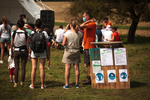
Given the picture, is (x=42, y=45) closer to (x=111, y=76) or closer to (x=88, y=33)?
(x=88, y=33)

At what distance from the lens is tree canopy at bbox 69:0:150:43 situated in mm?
20719

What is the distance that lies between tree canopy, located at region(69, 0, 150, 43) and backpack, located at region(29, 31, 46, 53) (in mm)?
15007

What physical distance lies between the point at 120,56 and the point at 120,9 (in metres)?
15.1

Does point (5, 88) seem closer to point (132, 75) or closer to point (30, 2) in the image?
point (132, 75)

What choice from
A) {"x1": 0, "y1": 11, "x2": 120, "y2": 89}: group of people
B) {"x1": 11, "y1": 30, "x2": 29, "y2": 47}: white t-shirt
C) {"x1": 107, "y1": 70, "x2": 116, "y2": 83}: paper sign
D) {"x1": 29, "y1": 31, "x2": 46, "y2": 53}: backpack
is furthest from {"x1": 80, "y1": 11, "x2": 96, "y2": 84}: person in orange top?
{"x1": 11, "y1": 30, "x2": 29, "y2": 47}: white t-shirt

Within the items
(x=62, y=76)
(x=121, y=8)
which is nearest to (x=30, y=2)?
(x=121, y=8)

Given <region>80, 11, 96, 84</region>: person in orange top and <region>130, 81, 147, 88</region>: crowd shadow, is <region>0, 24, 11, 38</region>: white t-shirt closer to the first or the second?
<region>80, 11, 96, 84</region>: person in orange top

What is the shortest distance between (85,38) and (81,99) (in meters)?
1.95

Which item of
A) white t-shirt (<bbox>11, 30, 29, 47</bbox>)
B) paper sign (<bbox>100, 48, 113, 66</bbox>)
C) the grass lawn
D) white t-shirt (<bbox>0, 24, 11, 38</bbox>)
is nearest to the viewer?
the grass lawn

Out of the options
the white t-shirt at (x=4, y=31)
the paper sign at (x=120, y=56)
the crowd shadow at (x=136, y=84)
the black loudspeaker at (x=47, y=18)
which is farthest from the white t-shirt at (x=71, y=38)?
the black loudspeaker at (x=47, y=18)

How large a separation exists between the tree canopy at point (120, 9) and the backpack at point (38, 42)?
15.0 m

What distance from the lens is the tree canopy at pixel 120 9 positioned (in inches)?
816

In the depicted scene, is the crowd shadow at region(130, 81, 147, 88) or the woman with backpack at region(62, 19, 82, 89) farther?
the crowd shadow at region(130, 81, 147, 88)

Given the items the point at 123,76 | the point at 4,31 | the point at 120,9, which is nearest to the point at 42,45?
the point at 123,76
